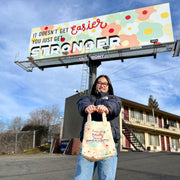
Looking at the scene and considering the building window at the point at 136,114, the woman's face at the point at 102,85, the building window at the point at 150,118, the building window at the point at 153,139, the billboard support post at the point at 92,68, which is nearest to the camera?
the woman's face at the point at 102,85

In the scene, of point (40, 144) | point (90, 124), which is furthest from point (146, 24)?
point (40, 144)

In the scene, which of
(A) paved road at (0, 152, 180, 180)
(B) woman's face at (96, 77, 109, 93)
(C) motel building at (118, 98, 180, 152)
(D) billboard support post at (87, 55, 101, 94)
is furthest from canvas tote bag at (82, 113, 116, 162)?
(C) motel building at (118, 98, 180, 152)

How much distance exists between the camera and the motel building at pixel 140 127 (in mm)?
17406

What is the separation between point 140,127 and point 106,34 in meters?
12.4

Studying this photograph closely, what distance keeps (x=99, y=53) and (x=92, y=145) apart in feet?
44.2

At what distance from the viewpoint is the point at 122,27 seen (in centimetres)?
1502

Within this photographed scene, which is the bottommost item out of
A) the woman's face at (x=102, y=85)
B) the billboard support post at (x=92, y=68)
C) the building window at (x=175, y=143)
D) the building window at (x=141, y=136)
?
the building window at (x=175, y=143)

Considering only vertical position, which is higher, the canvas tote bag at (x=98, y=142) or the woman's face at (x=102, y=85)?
the woman's face at (x=102, y=85)

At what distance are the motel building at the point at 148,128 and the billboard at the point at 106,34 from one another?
7.22m

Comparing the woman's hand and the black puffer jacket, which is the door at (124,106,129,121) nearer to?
the black puffer jacket

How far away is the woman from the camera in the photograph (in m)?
1.82

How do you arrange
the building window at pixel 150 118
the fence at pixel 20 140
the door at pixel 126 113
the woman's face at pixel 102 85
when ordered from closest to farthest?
the woman's face at pixel 102 85 → the fence at pixel 20 140 → the door at pixel 126 113 → the building window at pixel 150 118

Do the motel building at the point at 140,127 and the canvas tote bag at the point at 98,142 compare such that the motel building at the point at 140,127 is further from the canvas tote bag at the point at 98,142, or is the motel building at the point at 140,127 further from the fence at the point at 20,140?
the canvas tote bag at the point at 98,142

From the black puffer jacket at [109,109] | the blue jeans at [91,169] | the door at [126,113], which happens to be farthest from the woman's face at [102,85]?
the door at [126,113]
